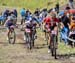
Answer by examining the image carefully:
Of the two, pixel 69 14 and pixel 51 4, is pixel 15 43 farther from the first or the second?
pixel 51 4

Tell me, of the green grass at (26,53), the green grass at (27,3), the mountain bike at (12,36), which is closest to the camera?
the green grass at (26,53)

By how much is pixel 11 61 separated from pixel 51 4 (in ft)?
139

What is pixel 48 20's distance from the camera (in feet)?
58.1

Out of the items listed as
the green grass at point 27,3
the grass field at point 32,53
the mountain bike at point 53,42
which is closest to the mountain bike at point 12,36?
A: the grass field at point 32,53

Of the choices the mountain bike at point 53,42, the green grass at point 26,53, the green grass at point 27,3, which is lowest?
the green grass at point 26,53

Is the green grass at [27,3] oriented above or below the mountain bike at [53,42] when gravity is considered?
above

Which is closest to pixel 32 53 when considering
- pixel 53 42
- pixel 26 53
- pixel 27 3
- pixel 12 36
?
pixel 26 53

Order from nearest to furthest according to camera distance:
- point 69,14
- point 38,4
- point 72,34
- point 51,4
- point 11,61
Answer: point 11,61
point 72,34
point 69,14
point 51,4
point 38,4

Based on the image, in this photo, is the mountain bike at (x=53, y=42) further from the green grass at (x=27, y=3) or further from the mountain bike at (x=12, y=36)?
the green grass at (x=27, y=3)

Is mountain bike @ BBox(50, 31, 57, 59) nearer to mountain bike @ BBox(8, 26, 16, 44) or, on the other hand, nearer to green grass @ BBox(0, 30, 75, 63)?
green grass @ BBox(0, 30, 75, 63)

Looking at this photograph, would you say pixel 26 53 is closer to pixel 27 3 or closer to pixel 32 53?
pixel 32 53

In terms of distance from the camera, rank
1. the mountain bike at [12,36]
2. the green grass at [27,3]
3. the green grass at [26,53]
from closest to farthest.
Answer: the green grass at [26,53], the mountain bike at [12,36], the green grass at [27,3]

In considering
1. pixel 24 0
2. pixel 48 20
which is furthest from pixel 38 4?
pixel 48 20

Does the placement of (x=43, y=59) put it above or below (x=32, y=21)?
below
